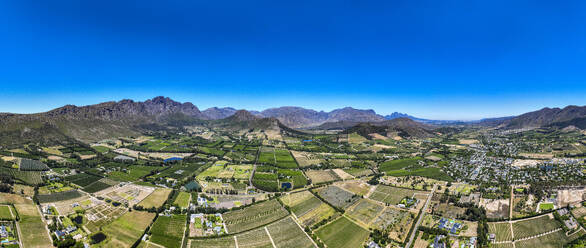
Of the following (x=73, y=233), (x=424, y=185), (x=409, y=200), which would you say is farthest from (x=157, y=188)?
(x=424, y=185)

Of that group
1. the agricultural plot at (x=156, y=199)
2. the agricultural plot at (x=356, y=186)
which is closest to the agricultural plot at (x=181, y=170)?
the agricultural plot at (x=156, y=199)

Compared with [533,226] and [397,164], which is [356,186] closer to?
[397,164]

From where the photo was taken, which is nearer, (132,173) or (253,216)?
(253,216)

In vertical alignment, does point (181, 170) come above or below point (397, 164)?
above

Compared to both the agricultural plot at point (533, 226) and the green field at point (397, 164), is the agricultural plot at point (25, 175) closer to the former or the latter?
the green field at point (397, 164)

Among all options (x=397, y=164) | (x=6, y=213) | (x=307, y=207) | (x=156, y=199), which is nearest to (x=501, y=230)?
(x=307, y=207)

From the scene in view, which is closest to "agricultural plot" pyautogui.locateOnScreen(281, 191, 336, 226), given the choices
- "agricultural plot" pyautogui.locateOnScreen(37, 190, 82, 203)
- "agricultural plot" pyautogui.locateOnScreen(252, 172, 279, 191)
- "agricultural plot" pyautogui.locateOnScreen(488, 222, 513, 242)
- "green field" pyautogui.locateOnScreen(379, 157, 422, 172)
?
"agricultural plot" pyautogui.locateOnScreen(252, 172, 279, 191)

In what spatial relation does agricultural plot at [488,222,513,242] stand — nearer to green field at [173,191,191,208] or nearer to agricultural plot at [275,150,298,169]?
agricultural plot at [275,150,298,169]
